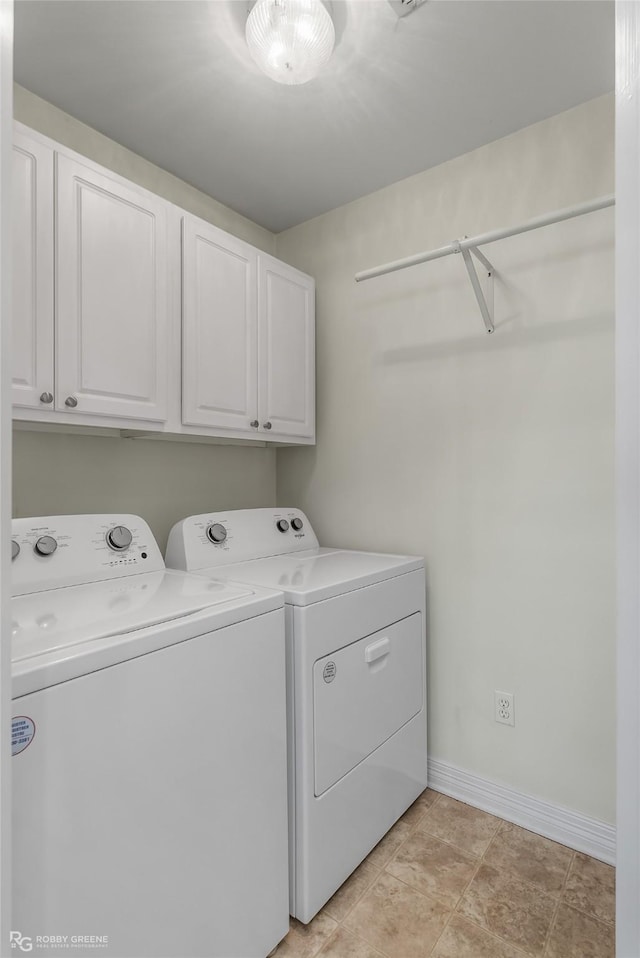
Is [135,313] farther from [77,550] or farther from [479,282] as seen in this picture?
[479,282]

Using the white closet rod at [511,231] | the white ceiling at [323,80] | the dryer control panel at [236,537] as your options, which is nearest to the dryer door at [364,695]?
the dryer control panel at [236,537]

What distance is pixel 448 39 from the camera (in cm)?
145

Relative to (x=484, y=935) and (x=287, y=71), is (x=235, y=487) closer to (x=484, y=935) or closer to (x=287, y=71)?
(x=287, y=71)

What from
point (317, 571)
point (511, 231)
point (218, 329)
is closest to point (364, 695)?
point (317, 571)

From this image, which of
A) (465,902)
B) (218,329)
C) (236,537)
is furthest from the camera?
(236,537)

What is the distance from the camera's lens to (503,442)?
1.87m

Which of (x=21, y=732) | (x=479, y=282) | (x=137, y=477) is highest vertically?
(x=479, y=282)

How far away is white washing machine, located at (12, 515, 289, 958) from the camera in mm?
848

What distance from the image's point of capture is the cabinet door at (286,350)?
6.72 feet

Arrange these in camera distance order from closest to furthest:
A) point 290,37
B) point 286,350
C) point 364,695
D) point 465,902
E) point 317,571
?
point 290,37, point 465,902, point 364,695, point 317,571, point 286,350

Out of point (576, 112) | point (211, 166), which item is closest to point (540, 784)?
point (576, 112)

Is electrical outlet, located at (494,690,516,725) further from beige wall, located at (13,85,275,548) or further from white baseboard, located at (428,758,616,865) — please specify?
beige wall, located at (13,85,275,548)

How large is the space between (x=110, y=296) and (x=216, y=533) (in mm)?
887

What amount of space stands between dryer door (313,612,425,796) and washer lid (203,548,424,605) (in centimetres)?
19
